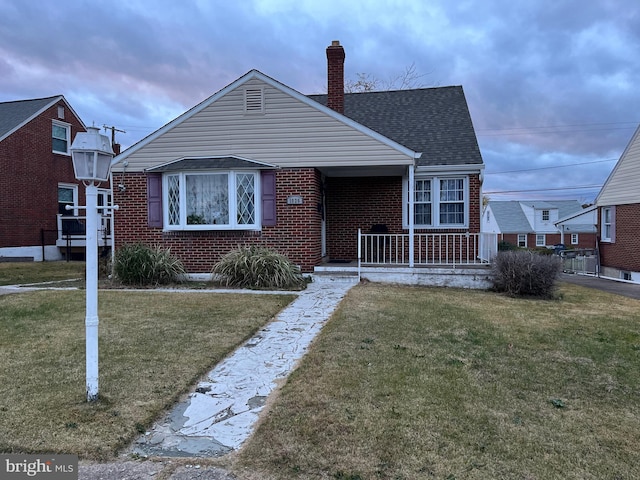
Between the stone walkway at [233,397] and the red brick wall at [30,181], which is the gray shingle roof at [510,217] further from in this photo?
the stone walkway at [233,397]

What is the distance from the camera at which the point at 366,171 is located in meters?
12.0

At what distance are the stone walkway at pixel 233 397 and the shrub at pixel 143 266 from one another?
475 cm

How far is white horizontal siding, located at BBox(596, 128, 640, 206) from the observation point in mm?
18391

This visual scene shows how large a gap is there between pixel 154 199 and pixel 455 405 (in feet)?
31.2

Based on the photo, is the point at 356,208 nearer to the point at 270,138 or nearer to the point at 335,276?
the point at 335,276

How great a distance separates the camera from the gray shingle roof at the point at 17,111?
18344 mm

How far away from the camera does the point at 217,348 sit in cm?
521

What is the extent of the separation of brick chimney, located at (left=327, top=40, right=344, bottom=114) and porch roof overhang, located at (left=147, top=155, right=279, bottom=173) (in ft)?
10.5

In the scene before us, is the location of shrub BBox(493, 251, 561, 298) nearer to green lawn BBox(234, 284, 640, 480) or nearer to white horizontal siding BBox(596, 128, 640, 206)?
green lawn BBox(234, 284, 640, 480)

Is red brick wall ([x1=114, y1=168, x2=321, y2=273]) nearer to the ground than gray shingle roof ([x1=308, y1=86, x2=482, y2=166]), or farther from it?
nearer to the ground

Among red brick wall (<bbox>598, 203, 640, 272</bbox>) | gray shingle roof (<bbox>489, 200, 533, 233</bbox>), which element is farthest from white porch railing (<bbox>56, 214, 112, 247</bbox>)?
gray shingle roof (<bbox>489, 200, 533, 233</bbox>)

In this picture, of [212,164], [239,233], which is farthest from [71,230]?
[239,233]

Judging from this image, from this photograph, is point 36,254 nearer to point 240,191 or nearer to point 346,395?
point 240,191

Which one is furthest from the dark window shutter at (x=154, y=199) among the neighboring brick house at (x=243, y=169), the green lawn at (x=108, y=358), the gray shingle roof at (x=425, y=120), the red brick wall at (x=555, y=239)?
the red brick wall at (x=555, y=239)
